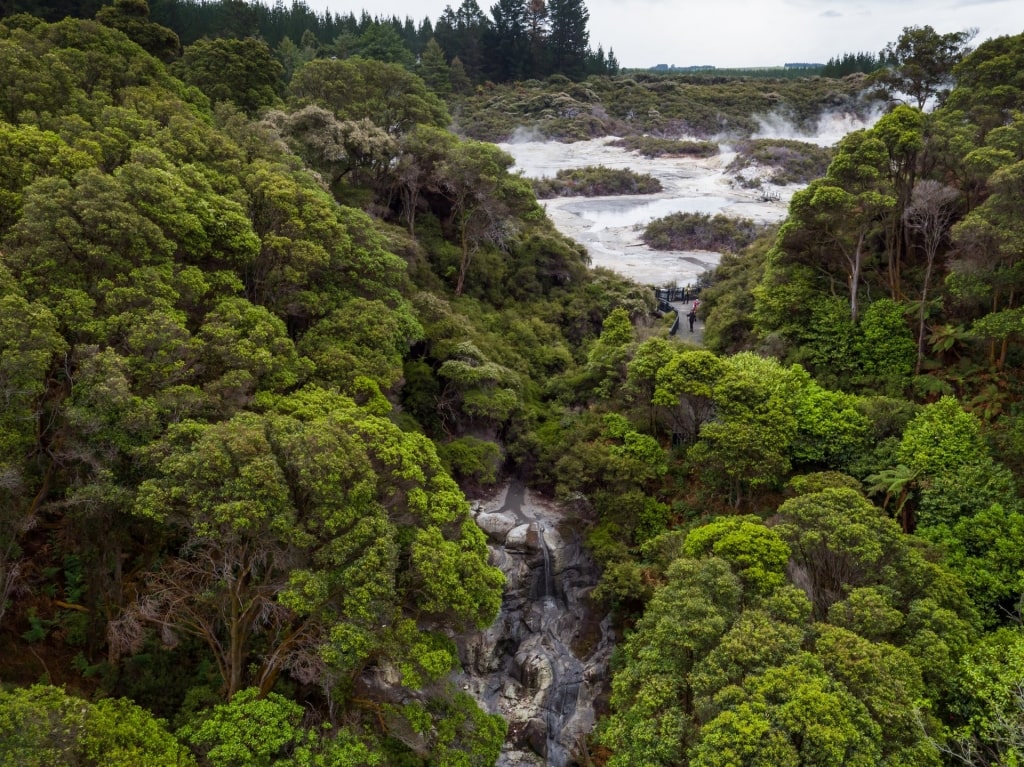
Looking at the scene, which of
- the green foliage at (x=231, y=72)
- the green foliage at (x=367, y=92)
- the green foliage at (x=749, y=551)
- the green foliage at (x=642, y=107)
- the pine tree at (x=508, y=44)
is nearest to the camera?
the green foliage at (x=749, y=551)

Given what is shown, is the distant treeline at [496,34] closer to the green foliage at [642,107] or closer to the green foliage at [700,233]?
the green foliage at [642,107]

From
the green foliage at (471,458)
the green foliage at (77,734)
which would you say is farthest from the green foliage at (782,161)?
the green foliage at (77,734)

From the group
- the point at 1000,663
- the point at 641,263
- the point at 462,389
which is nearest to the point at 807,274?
the point at 462,389

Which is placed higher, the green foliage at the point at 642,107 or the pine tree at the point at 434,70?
the pine tree at the point at 434,70

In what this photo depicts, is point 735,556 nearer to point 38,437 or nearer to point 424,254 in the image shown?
point 38,437

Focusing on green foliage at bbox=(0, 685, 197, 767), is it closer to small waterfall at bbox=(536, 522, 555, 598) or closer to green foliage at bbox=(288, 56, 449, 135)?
small waterfall at bbox=(536, 522, 555, 598)

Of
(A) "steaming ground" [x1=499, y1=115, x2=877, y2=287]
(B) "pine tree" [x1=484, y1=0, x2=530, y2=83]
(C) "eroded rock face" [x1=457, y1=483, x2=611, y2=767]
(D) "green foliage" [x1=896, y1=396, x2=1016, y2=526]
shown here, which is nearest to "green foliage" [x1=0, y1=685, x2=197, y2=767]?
(C) "eroded rock face" [x1=457, y1=483, x2=611, y2=767]

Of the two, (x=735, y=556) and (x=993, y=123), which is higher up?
(x=993, y=123)
